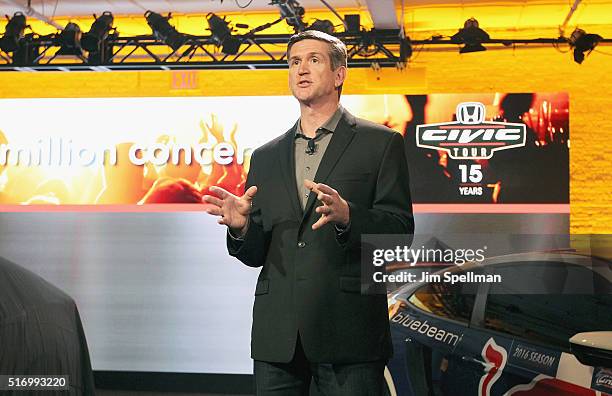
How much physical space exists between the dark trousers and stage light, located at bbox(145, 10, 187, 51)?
601 centimetres

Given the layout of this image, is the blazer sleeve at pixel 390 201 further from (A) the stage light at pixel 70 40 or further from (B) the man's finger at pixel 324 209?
(A) the stage light at pixel 70 40

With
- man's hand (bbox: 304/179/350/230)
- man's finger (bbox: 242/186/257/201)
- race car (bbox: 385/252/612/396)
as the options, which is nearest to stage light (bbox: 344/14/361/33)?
race car (bbox: 385/252/612/396)

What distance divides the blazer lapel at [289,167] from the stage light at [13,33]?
240 inches

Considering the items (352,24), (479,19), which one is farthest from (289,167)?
(479,19)

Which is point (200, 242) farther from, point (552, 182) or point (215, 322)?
point (552, 182)

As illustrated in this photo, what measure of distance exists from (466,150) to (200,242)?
83.5 inches

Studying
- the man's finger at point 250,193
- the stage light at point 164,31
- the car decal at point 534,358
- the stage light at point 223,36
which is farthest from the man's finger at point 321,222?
the stage light at point 164,31

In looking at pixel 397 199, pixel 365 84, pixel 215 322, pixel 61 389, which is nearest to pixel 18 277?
pixel 61 389

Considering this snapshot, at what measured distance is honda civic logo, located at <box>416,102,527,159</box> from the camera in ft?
19.2

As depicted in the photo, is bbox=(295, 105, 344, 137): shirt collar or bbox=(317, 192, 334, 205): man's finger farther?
bbox=(295, 105, 344, 137): shirt collar

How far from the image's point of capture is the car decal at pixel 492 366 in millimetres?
2945

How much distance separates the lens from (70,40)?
7383 mm

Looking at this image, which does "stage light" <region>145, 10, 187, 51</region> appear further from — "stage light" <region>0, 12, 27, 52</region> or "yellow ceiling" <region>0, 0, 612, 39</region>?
"yellow ceiling" <region>0, 0, 612, 39</region>

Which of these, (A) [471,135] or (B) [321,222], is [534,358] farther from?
(A) [471,135]
